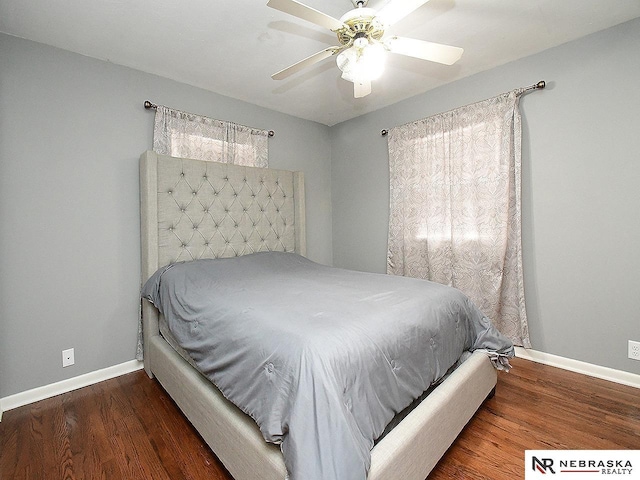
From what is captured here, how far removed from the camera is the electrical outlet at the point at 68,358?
205 centimetres

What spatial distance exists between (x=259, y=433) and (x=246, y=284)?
91 centimetres

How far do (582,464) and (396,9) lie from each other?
85.4 inches

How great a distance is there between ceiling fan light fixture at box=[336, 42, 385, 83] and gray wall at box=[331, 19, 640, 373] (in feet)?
5.24

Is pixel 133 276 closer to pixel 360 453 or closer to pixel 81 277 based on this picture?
pixel 81 277

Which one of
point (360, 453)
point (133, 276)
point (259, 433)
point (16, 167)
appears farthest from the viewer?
point (133, 276)

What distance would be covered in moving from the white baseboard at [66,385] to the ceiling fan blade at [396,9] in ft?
9.16

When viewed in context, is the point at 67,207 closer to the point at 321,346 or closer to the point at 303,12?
the point at 303,12

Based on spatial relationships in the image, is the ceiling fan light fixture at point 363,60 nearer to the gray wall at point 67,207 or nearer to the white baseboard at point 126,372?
the gray wall at point 67,207

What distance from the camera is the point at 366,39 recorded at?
139 centimetres

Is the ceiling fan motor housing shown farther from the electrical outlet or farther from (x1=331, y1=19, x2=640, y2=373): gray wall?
the electrical outlet

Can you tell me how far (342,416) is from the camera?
0.93 metres

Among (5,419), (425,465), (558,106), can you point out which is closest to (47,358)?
(5,419)

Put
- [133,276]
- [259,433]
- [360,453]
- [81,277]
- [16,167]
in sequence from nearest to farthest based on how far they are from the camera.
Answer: [360,453]
[259,433]
[16,167]
[81,277]
[133,276]

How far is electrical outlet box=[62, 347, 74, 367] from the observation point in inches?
80.8
